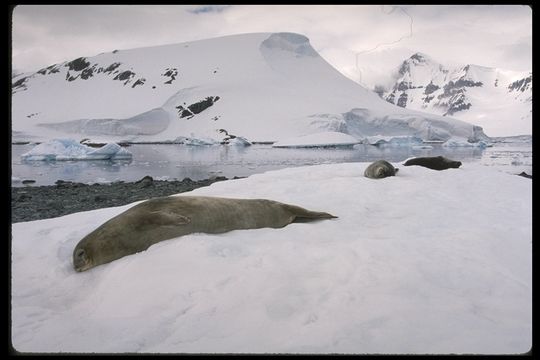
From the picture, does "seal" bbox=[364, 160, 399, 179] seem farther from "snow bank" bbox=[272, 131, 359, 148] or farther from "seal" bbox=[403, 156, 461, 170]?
"snow bank" bbox=[272, 131, 359, 148]

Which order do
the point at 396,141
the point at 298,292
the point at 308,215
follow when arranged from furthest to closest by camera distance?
the point at 396,141
the point at 308,215
the point at 298,292

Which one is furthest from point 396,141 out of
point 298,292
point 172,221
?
point 298,292

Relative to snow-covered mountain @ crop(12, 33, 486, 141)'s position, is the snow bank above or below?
below

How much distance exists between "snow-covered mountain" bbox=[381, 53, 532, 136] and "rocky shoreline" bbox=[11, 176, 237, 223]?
16.3ft

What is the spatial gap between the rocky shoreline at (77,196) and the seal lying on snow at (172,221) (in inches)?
146

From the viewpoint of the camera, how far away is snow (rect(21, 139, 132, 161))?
16016mm

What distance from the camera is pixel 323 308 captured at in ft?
5.38

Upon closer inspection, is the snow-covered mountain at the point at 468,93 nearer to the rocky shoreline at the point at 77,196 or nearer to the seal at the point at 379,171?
the seal at the point at 379,171

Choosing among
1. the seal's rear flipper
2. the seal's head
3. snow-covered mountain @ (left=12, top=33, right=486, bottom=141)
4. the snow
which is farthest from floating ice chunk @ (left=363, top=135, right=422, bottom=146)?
the seal's head

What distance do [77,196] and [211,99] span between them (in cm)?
4322

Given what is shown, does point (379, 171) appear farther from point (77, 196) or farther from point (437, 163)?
point (77, 196)

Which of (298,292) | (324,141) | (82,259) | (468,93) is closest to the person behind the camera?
(298,292)

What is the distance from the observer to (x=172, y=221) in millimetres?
2742

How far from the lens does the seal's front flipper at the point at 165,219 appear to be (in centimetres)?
273
